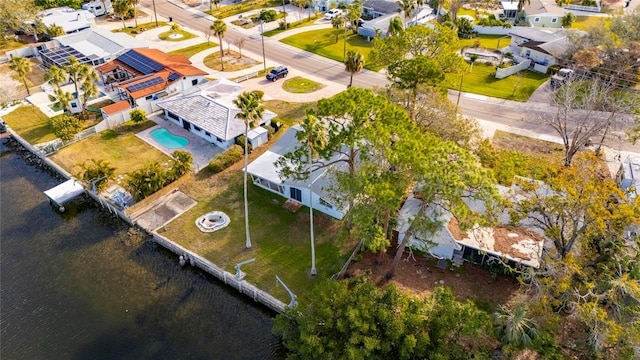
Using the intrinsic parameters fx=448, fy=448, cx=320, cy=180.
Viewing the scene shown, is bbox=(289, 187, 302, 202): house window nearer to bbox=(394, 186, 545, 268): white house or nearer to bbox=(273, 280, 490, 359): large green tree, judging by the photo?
bbox=(394, 186, 545, 268): white house

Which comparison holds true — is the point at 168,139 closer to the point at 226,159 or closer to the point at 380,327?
the point at 226,159

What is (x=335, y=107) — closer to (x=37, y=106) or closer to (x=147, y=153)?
(x=147, y=153)

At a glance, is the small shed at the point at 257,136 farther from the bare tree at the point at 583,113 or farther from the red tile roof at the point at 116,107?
the bare tree at the point at 583,113

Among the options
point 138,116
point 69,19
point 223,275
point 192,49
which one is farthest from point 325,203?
point 69,19

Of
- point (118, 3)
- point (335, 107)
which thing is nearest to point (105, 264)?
point (335, 107)

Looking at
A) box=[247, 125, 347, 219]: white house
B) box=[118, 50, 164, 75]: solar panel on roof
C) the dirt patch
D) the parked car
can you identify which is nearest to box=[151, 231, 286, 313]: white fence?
the dirt patch

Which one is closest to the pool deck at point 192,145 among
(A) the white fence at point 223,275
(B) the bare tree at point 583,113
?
(A) the white fence at point 223,275

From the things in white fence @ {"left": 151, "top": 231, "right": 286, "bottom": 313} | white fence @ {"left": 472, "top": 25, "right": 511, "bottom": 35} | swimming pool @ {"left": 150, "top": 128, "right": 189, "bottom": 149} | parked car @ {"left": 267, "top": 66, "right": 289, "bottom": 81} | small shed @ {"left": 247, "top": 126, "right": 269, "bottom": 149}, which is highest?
white fence @ {"left": 472, "top": 25, "right": 511, "bottom": 35}
